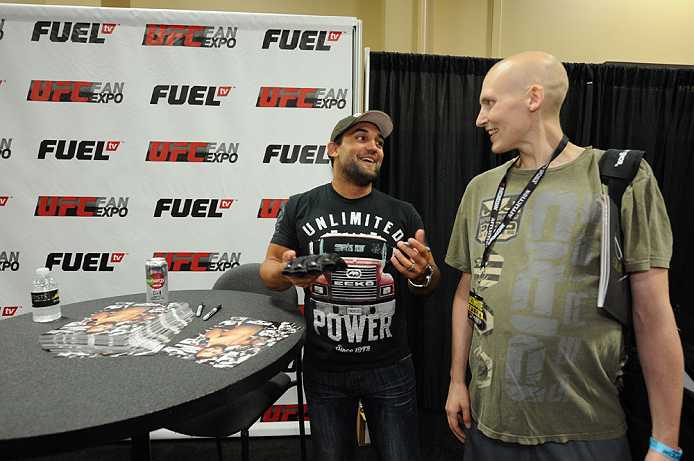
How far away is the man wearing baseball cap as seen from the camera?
1.42m

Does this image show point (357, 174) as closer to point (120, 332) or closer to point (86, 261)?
point (120, 332)

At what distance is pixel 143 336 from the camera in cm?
108

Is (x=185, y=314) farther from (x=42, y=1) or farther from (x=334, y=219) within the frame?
(x=42, y=1)

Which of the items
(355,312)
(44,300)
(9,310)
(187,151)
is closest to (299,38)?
(187,151)

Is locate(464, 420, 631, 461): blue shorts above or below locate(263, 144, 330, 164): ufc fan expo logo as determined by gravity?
below

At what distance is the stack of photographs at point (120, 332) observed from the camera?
101 centimetres

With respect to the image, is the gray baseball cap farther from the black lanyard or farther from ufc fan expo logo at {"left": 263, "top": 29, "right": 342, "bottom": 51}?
ufc fan expo logo at {"left": 263, "top": 29, "right": 342, "bottom": 51}

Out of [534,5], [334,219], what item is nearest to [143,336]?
[334,219]

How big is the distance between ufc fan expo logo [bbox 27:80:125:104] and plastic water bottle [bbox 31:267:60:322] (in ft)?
4.87

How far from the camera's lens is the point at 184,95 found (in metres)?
2.30

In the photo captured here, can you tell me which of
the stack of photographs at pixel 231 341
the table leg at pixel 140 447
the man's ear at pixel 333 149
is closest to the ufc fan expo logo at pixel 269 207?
the man's ear at pixel 333 149

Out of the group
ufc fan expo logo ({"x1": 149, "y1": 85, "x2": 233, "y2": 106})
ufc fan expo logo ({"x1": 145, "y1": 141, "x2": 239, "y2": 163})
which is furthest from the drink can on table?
ufc fan expo logo ({"x1": 149, "y1": 85, "x2": 233, "y2": 106})

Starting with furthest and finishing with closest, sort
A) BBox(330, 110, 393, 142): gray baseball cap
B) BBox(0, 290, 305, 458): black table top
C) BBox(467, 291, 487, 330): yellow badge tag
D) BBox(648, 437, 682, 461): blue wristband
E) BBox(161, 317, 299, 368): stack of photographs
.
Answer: BBox(330, 110, 393, 142): gray baseball cap
BBox(467, 291, 487, 330): yellow badge tag
BBox(161, 317, 299, 368): stack of photographs
BBox(648, 437, 682, 461): blue wristband
BBox(0, 290, 305, 458): black table top

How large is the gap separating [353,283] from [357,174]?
0.45m
